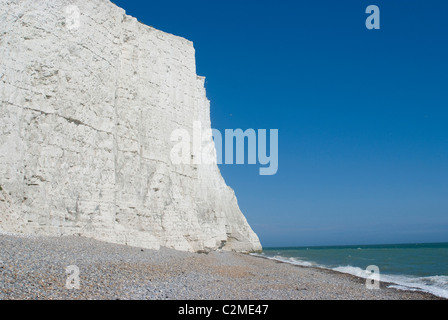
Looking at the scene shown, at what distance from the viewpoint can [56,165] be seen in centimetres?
1312

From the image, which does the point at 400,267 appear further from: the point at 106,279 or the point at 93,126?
the point at 106,279

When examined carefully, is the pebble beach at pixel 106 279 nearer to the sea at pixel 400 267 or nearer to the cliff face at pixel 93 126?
the cliff face at pixel 93 126

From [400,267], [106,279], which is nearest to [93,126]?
[106,279]

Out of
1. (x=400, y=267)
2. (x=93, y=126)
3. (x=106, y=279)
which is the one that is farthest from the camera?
(x=400, y=267)

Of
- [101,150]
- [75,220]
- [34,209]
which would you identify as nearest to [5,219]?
[34,209]

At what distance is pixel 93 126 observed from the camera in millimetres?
14859

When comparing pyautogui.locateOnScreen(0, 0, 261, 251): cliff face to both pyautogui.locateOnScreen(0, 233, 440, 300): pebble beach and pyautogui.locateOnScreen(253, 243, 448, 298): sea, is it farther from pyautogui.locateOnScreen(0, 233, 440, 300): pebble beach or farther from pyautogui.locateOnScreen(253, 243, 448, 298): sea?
pyautogui.locateOnScreen(253, 243, 448, 298): sea

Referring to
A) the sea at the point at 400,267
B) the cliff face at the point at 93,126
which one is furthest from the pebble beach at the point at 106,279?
the sea at the point at 400,267

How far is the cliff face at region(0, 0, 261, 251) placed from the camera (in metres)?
12.4

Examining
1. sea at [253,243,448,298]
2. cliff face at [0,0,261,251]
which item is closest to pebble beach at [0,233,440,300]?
cliff face at [0,0,261,251]

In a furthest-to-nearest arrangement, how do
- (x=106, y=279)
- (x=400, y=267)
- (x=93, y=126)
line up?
(x=400, y=267) < (x=93, y=126) < (x=106, y=279)

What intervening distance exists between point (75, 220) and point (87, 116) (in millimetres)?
4177

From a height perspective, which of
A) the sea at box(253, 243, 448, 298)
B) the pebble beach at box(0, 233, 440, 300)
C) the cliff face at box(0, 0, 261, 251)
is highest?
the cliff face at box(0, 0, 261, 251)

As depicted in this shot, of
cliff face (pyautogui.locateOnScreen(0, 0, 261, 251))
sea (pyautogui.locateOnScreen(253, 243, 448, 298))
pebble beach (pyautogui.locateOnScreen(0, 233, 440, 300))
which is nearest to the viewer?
pebble beach (pyautogui.locateOnScreen(0, 233, 440, 300))
